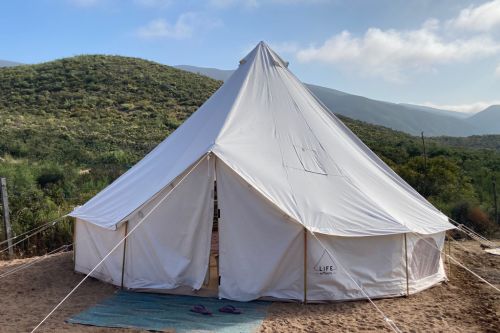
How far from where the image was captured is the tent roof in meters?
5.87

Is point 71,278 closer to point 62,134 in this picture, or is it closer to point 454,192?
point 454,192

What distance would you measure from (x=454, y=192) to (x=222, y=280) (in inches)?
402

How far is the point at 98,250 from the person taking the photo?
265 inches

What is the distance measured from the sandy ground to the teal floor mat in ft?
0.57

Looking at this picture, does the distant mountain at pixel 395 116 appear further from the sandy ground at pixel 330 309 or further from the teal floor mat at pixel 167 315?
the teal floor mat at pixel 167 315

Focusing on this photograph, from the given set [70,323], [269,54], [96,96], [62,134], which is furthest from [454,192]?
[96,96]

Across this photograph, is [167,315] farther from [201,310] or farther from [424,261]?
[424,261]

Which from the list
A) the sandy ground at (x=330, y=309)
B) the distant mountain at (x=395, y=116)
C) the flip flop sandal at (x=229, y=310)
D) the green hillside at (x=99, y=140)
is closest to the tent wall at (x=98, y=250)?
the sandy ground at (x=330, y=309)

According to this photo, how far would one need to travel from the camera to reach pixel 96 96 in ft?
97.0

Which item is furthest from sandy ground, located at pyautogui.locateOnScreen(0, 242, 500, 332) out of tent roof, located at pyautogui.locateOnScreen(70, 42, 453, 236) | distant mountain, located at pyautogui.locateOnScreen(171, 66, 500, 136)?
distant mountain, located at pyautogui.locateOnScreen(171, 66, 500, 136)

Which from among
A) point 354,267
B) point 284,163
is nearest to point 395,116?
point 284,163

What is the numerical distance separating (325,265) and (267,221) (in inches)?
33.4

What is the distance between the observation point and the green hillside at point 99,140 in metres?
12.1

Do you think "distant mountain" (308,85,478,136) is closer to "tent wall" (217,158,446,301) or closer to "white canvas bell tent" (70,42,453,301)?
"white canvas bell tent" (70,42,453,301)
